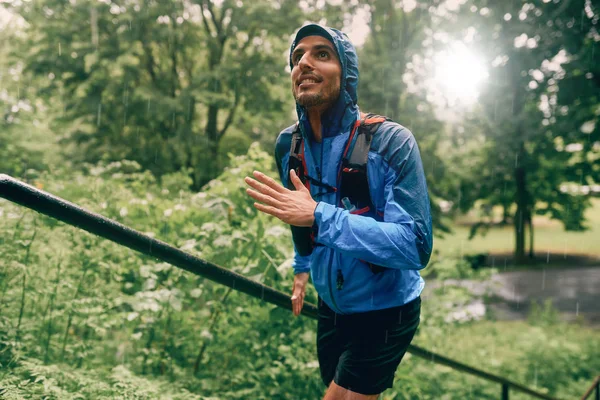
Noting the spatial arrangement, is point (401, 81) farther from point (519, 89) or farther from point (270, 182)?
point (270, 182)

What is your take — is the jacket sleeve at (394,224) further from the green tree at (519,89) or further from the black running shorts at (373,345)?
the green tree at (519,89)

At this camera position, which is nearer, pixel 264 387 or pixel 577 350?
pixel 264 387

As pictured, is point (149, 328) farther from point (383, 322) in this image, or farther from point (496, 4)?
point (496, 4)

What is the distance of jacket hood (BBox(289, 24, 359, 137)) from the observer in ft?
6.00

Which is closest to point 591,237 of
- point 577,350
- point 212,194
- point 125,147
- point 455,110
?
point 455,110

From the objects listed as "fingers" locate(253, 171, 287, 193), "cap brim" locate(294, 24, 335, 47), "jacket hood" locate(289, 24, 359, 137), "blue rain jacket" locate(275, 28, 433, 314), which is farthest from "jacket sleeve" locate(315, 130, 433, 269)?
"cap brim" locate(294, 24, 335, 47)

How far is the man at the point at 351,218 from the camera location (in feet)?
5.04

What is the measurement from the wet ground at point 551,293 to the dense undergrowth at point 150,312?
10124mm

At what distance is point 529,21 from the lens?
27.9ft

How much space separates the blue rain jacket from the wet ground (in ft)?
36.4

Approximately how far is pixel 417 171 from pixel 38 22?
34.9ft

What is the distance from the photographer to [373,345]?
→ 5.99 feet

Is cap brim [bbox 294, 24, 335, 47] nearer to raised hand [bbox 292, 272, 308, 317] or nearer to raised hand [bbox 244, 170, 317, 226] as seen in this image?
raised hand [bbox 244, 170, 317, 226]

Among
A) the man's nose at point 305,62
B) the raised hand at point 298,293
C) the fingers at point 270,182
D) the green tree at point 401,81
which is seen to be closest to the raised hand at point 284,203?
the fingers at point 270,182
